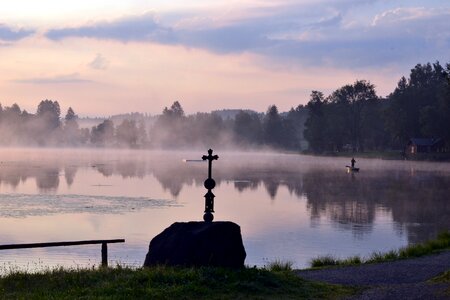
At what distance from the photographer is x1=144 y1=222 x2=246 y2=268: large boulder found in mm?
16578

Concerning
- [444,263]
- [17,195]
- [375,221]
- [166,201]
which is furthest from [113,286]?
[17,195]

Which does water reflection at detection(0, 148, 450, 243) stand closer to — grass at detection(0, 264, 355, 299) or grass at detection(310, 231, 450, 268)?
grass at detection(310, 231, 450, 268)

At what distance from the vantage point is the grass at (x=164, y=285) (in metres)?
14.4

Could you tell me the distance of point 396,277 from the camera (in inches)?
757

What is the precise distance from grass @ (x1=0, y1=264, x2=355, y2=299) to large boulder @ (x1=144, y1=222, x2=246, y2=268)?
1.61 feet

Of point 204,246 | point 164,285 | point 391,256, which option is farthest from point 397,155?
point 164,285

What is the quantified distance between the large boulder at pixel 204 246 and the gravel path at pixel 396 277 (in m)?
3.02

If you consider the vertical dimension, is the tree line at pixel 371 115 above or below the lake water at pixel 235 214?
above

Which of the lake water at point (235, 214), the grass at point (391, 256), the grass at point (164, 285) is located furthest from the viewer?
the lake water at point (235, 214)

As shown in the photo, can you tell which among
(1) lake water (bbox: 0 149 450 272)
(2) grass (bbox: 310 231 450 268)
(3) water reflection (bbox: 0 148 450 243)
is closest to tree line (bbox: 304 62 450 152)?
(3) water reflection (bbox: 0 148 450 243)

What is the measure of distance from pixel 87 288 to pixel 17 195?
4142 cm

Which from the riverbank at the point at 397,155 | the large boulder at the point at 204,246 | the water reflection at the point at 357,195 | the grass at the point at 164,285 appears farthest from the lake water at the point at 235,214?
the riverbank at the point at 397,155

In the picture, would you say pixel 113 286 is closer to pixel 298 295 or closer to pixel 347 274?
pixel 298 295

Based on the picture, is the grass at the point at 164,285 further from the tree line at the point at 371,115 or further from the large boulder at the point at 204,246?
the tree line at the point at 371,115
